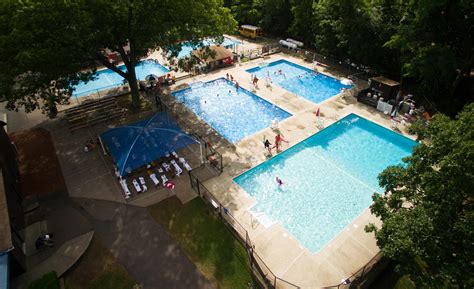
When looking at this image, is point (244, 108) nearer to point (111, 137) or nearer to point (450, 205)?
point (111, 137)

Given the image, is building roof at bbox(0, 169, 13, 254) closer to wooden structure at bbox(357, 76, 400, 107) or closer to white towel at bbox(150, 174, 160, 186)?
white towel at bbox(150, 174, 160, 186)

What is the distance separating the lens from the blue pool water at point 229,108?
88.4 feet

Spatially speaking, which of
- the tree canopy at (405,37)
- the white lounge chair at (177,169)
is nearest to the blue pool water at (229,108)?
the white lounge chair at (177,169)

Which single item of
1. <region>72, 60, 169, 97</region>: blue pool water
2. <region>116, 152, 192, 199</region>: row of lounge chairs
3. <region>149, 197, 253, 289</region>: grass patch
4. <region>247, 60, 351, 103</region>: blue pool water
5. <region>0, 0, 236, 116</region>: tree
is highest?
<region>0, 0, 236, 116</region>: tree

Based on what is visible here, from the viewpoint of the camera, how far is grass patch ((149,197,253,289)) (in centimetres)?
1431

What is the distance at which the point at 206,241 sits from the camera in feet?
52.2

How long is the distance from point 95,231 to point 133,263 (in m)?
3.49

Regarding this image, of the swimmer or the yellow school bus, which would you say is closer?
the swimmer

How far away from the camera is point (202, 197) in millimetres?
18578

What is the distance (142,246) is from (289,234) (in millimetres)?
8405

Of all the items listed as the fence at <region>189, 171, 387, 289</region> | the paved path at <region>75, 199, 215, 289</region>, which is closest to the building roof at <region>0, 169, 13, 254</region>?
the paved path at <region>75, 199, 215, 289</region>

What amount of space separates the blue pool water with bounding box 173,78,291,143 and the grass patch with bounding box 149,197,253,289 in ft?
29.3

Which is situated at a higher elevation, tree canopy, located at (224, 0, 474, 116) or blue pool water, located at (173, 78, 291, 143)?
tree canopy, located at (224, 0, 474, 116)

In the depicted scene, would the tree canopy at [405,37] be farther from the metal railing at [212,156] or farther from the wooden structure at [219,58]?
the metal railing at [212,156]
